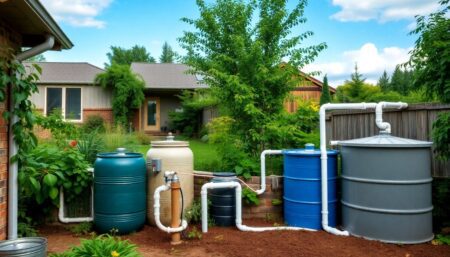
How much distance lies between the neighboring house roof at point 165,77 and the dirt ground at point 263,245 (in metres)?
12.1

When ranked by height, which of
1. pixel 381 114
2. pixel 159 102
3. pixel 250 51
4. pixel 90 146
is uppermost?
pixel 159 102

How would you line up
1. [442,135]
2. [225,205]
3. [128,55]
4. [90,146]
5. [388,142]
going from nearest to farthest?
[442,135], [388,142], [225,205], [90,146], [128,55]

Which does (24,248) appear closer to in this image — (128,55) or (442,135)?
(442,135)

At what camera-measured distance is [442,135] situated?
374 cm

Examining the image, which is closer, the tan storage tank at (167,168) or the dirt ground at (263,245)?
the dirt ground at (263,245)

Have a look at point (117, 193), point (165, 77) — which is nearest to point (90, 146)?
point (117, 193)

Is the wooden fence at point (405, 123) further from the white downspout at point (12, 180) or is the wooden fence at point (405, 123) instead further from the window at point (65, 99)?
the window at point (65, 99)

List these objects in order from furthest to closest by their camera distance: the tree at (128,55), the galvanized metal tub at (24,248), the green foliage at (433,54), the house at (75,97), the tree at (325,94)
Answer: the tree at (128,55)
the tree at (325,94)
the house at (75,97)
the green foliage at (433,54)
the galvanized metal tub at (24,248)

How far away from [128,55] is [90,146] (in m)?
51.0

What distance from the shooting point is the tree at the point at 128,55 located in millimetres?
52769

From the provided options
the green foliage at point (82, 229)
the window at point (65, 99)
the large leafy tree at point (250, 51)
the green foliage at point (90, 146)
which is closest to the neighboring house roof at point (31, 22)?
the green foliage at point (90, 146)

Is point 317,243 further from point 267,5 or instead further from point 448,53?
point 267,5

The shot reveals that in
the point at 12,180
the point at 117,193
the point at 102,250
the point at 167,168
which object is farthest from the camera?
the point at 167,168

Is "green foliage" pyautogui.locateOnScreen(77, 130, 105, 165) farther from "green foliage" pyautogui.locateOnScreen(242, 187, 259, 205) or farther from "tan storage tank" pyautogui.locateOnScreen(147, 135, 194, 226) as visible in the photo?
"green foliage" pyautogui.locateOnScreen(242, 187, 259, 205)
